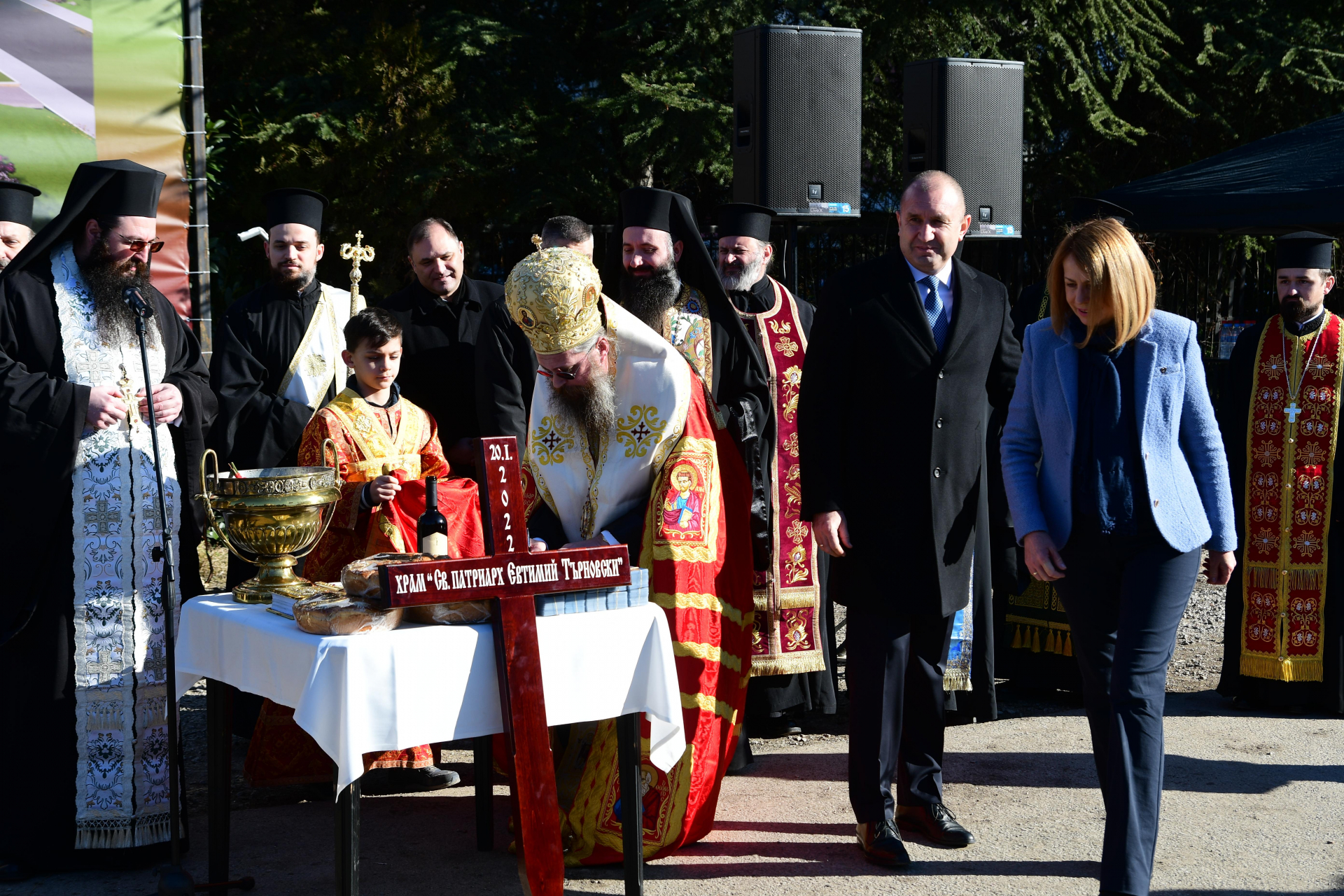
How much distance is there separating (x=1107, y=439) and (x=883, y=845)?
1396mm

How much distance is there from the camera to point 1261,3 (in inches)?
520

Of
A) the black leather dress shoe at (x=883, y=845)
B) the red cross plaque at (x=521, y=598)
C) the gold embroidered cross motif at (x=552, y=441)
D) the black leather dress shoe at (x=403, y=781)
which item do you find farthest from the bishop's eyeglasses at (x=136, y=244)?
the black leather dress shoe at (x=883, y=845)

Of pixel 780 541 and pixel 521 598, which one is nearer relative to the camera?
pixel 521 598

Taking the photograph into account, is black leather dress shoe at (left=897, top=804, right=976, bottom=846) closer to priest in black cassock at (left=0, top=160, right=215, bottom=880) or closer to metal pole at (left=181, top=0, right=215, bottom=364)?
priest in black cassock at (left=0, top=160, right=215, bottom=880)

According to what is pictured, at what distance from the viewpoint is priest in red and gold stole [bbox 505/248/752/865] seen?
395 cm

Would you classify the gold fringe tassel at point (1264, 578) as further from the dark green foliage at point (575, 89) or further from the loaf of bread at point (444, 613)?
the dark green foliage at point (575, 89)

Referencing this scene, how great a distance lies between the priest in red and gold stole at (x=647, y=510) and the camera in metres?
3.95

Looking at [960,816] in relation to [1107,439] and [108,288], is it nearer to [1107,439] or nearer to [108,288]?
[1107,439]

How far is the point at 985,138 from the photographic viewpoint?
7211 millimetres

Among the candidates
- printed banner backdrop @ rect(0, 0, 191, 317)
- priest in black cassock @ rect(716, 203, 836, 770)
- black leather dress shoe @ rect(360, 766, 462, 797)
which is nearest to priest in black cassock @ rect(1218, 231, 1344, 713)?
priest in black cassock @ rect(716, 203, 836, 770)

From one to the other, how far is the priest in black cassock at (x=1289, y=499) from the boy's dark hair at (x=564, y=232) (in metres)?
3.13

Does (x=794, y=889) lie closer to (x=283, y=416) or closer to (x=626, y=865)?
(x=626, y=865)

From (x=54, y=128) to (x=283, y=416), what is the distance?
3392 millimetres

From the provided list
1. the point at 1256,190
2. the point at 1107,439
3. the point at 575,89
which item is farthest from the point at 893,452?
the point at 575,89
